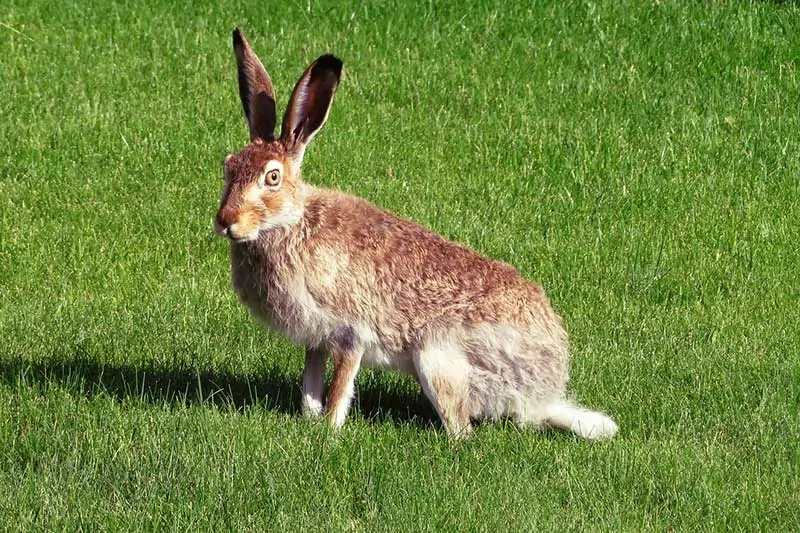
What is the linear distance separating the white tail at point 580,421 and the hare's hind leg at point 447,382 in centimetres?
40

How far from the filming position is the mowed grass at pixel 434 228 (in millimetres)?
5301

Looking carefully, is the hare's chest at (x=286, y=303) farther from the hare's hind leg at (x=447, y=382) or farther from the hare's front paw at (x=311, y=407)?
the hare's hind leg at (x=447, y=382)

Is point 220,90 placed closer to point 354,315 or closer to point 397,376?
point 397,376

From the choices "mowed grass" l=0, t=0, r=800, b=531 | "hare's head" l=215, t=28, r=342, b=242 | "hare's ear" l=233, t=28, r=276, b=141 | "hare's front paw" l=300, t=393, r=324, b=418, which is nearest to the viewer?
"mowed grass" l=0, t=0, r=800, b=531

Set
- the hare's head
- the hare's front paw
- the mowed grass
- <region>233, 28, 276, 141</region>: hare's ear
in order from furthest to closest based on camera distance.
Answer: the hare's front paw → <region>233, 28, 276, 141</region>: hare's ear → the hare's head → the mowed grass

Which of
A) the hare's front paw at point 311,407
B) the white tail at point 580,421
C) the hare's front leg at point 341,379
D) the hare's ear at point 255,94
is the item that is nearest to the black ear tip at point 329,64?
the hare's ear at point 255,94

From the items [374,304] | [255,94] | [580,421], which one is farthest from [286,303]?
[580,421]

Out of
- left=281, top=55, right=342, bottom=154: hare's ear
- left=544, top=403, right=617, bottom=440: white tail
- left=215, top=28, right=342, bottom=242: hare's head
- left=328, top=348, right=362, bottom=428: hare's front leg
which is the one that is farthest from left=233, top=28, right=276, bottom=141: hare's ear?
left=544, top=403, right=617, bottom=440: white tail

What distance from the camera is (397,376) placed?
22.5 feet

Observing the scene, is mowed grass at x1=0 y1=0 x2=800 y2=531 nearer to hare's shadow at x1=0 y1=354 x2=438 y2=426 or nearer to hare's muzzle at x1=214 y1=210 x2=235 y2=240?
hare's shadow at x1=0 y1=354 x2=438 y2=426

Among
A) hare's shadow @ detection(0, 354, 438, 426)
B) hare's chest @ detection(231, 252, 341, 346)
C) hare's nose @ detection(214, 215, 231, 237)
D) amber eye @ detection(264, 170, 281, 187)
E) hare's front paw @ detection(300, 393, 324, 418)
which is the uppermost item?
amber eye @ detection(264, 170, 281, 187)

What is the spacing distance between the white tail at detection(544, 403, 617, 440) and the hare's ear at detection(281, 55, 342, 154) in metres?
1.57

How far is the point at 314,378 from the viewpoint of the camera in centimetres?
611

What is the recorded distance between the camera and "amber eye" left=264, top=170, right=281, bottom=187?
5.59m
